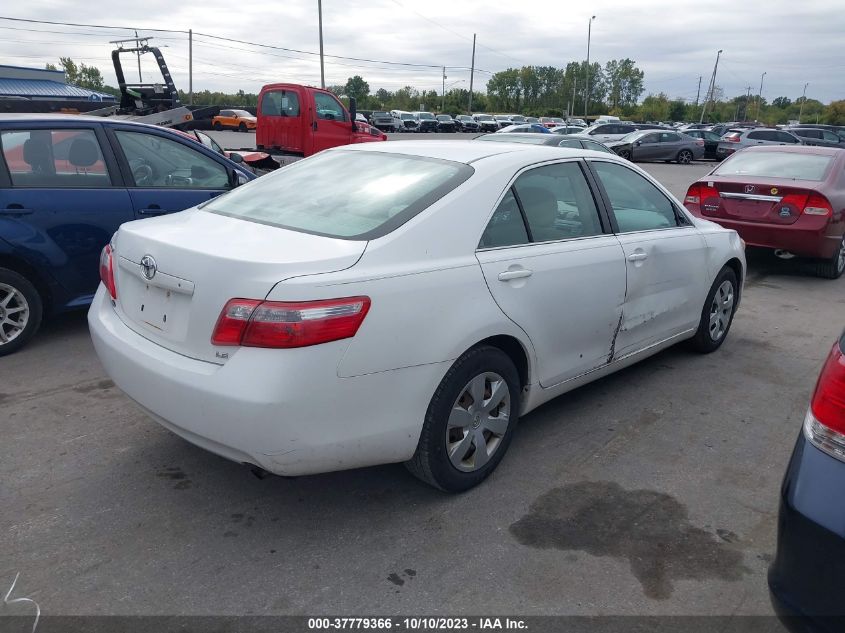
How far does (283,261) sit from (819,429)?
1.88 metres

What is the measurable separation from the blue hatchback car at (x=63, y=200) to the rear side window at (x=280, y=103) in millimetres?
8843

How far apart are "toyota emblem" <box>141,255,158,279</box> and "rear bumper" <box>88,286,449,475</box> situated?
0.96 feet

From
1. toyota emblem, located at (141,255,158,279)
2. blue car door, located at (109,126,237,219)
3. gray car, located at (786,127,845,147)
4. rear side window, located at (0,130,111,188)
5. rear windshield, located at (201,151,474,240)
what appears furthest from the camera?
gray car, located at (786,127,845,147)

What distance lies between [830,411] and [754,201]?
671 centimetres

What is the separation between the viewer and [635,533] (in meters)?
3.09

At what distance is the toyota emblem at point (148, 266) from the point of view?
302 cm

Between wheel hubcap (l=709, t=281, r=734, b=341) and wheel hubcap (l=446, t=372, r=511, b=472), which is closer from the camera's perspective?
wheel hubcap (l=446, t=372, r=511, b=472)

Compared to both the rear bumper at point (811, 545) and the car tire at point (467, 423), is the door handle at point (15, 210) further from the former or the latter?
the rear bumper at point (811, 545)

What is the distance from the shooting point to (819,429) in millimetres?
2084

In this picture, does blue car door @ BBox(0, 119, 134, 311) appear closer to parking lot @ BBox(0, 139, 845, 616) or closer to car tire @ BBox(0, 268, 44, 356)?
car tire @ BBox(0, 268, 44, 356)

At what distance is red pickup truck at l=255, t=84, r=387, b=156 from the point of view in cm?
1412

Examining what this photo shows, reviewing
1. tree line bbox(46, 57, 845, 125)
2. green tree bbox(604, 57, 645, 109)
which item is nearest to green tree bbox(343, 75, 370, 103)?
tree line bbox(46, 57, 845, 125)

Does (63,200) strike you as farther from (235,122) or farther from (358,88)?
(358,88)

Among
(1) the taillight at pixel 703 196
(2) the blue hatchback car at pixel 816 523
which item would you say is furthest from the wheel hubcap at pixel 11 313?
(1) the taillight at pixel 703 196
